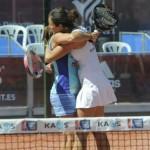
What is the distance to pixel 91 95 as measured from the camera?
6066 millimetres

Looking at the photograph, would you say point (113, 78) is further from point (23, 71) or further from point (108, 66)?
point (23, 71)

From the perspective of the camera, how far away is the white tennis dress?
19.9ft

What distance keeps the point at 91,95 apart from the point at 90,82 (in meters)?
0.11

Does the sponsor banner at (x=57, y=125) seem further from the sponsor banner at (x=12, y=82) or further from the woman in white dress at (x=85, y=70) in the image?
the sponsor banner at (x=12, y=82)

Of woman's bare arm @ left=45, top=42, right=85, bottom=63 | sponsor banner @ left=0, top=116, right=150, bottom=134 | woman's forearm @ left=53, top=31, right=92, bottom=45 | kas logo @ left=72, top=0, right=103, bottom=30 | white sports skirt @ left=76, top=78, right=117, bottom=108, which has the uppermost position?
kas logo @ left=72, top=0, right=103, bottom=30

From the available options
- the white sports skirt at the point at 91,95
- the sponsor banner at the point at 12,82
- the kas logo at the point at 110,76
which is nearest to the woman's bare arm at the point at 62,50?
the white sports skirt at the point at 91,95

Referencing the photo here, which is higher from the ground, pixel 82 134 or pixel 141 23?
pixel 141 23

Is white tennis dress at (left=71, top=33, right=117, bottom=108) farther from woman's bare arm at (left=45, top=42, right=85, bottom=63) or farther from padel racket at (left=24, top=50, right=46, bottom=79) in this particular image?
padel racket at (left=24, top=50, right=46, bottom=79)

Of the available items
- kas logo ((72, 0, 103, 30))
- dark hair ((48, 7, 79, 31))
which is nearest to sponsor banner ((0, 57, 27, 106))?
kas logo ((72, 0, 103, 30))

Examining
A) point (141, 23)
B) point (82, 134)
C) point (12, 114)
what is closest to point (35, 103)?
point (12, 114)

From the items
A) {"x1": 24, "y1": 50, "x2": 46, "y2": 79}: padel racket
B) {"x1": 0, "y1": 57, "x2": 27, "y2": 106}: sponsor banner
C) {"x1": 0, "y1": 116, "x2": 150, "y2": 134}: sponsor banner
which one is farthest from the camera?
{"x1": 0, "y1": 57, "x2": 27, "y2": 106}: sponsor banner

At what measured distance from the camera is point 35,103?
10.5m

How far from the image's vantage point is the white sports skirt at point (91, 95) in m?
6.06

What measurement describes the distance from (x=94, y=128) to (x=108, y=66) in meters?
4.81
